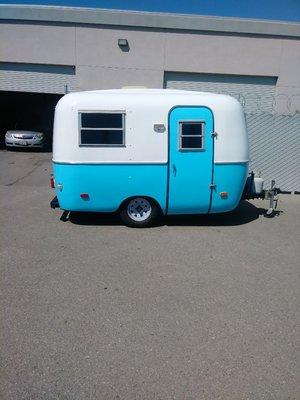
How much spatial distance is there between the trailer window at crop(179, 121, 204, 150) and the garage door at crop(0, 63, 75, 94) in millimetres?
11298

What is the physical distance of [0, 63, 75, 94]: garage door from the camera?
1677 cm

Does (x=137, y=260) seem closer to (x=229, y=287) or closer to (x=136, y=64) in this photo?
(x=229, y=287)

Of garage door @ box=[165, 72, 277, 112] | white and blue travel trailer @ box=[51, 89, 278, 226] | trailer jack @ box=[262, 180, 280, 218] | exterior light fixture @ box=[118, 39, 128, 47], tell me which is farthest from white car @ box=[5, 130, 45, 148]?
trailer jack @ box=[262, 180, 280, 218]

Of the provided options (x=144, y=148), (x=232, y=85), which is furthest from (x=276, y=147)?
(x=232, y=85)

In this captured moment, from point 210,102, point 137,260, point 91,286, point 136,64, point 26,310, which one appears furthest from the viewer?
point 136,64

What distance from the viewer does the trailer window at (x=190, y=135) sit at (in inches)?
274

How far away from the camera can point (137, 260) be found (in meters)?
5.73

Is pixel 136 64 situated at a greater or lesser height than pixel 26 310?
greater

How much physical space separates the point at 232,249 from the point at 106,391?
12.1 ft

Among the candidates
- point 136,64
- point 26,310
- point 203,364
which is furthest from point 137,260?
point 136,64

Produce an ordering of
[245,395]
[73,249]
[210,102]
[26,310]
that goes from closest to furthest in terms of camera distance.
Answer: [245,395], [26,310], [73,249], [210,102]

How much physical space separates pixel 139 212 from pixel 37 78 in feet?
39.7

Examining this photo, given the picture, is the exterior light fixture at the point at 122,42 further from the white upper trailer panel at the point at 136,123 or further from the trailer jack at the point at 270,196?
the trailer jack at the point at 270,196

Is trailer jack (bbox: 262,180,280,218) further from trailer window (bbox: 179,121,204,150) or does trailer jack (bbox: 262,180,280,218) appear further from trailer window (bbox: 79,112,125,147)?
trailer window (bbox: 79,112,125,147)
